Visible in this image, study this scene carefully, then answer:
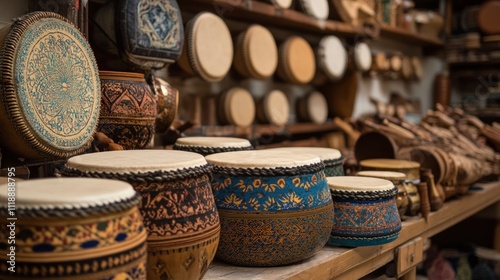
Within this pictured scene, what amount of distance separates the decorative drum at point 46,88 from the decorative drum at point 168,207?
0.70 feet

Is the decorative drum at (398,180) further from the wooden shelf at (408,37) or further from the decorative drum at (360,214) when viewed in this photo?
the wooden shelf at (408,37)

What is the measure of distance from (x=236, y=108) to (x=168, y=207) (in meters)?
2.20

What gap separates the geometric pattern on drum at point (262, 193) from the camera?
1154 mm

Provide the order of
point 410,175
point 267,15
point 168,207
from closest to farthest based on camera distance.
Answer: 1. point 168,207
2. point 410,175
3. point 267,15

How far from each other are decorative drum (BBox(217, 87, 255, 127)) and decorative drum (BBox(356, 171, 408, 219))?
1396mm

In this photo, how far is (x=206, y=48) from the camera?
2.58m

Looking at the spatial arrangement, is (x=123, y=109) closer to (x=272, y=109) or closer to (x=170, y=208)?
(x=170, y=208)

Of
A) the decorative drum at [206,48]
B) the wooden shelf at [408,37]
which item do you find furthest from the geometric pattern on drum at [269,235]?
the wooden shelf at [408,37]

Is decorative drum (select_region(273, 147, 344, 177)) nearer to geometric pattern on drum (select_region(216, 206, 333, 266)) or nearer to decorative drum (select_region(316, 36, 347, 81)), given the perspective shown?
geometric pattern on drum (select_region(216, 206, 333, 266))

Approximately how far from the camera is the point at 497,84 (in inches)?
201

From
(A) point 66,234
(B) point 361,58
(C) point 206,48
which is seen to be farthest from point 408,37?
(A) point 66,234

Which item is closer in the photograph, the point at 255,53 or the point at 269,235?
the point at 269,235

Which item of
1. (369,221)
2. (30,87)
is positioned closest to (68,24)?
(30,87)

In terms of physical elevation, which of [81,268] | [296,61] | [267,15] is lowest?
[81,268]
